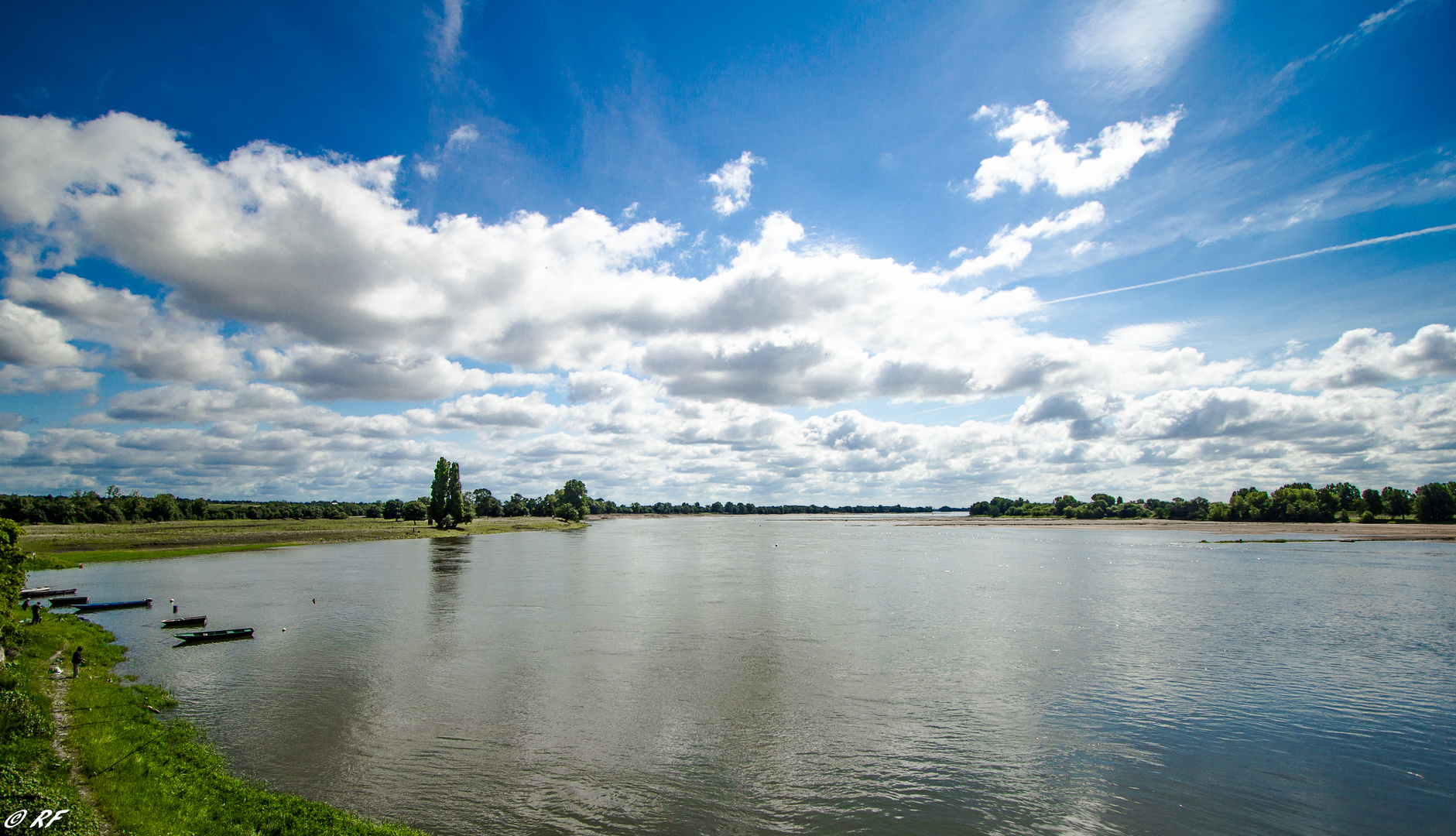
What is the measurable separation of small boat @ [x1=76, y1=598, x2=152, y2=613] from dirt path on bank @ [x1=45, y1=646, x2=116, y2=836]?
2153 cm

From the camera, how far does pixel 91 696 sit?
71.5ft

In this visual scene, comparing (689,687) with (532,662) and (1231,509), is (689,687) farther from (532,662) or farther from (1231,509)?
(1231,509)

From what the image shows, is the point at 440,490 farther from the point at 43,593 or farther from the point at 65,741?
the point at 65,741

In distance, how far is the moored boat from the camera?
42.1 meters

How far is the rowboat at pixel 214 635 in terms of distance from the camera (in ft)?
112

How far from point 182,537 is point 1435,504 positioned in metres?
245

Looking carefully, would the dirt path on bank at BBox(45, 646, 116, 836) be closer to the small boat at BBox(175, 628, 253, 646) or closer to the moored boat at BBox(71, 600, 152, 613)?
the small boat at BBox(175, 628, 253, 646)

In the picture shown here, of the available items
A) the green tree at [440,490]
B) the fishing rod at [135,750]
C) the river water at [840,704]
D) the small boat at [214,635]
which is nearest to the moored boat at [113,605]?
the river water at [840,704]

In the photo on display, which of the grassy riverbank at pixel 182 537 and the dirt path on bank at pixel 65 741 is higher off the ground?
the dirt path on bank at pixel 65 741

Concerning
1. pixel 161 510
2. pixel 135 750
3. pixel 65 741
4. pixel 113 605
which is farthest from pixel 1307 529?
pixel 161 510

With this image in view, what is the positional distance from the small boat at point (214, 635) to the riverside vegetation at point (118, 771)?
10.4 m

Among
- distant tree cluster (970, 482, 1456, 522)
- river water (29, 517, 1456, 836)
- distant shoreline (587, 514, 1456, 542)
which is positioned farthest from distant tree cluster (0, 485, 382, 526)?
distant tree cluster (970, 482, 1456, 522)

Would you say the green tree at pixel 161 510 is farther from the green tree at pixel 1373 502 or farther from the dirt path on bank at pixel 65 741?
the green tree at pixel 1373 502

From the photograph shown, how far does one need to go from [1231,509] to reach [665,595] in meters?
182
